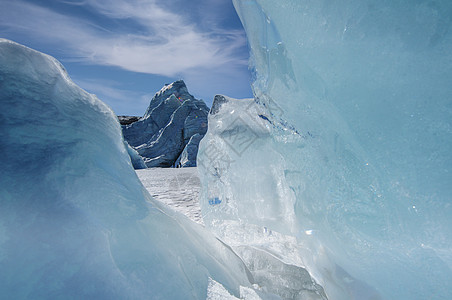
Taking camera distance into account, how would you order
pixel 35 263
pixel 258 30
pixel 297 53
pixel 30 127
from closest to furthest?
pixel 35 263, pixel 30 127, pixel 297 53, pixel 258 30

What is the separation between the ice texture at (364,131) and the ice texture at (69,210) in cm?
53

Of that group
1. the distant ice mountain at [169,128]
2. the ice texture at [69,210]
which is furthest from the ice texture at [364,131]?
the distant ice mountain at [169,128]

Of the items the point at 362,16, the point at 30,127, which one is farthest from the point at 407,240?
the point at 30,127

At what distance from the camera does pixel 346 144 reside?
3.27 ft

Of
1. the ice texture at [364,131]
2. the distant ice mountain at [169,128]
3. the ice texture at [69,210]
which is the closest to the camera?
the ice texture at [69,210]

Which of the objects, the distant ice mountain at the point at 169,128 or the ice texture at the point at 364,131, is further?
the distant ice mountain at the point at 169,128

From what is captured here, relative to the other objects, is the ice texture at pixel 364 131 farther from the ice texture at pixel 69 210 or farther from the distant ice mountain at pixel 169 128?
the distant ice mountain at pixel 169 128

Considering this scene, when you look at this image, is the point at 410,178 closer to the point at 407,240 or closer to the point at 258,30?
the point at 407,240

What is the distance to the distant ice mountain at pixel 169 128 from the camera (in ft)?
58.0

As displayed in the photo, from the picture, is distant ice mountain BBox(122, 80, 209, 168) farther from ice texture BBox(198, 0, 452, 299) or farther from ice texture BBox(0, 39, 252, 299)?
ice texture BBox(0, 39, 252, 299)

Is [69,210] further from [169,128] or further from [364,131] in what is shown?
[169,128]

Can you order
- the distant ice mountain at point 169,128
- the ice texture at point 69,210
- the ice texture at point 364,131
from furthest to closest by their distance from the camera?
the distant ice mountain at point 169,128, the ice texture at point 364,131, the ice texture at point 69,210

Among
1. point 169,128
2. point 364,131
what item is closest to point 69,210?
point 364,131

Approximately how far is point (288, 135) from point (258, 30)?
53 centimetres
